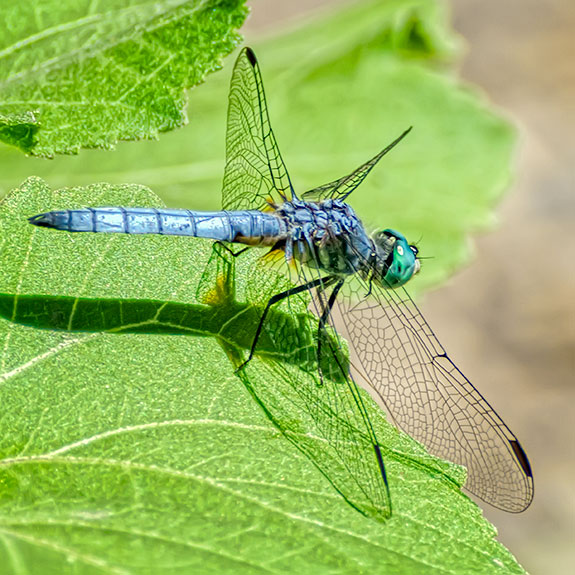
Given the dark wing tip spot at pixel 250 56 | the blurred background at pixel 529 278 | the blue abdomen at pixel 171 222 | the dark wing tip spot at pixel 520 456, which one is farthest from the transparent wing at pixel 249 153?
the blurred background at pixel 529 278

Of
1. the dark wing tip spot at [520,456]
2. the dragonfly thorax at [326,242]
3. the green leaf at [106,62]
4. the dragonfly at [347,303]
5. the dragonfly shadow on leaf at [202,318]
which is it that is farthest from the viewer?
the dragonfly thorax at [326,242]

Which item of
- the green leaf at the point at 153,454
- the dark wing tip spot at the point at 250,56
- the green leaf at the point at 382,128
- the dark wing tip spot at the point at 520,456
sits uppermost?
the green leaf at the point at 382,128

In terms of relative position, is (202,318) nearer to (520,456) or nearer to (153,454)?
(153,454)

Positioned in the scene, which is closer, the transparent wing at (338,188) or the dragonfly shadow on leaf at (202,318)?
the dragonfly shadow on leaf at (202,318)

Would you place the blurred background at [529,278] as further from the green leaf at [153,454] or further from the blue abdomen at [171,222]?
the green leaf at [153,454]

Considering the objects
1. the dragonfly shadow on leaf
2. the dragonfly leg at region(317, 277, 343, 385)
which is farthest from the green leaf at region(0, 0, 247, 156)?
the dragonfly leg at region(317, 277, 343, 385)

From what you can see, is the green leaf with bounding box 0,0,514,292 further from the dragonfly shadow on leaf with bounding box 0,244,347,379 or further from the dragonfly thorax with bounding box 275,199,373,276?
the dragonfly shadow on leaf with bounding box 0,244,347,379

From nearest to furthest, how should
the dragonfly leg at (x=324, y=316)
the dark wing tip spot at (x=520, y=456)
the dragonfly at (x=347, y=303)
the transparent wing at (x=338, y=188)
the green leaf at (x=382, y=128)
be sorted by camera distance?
the dragonfly at (x=347, y=303), the dragonfly leg at (x=324, y=316), the dark wing tip spot at (x=520, y=456), the transparent wing at (x=338, y=188), the green leaf at (x=382, y=128)
